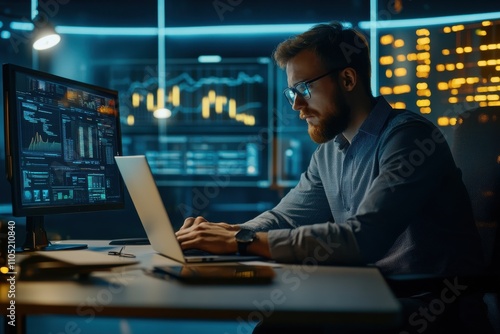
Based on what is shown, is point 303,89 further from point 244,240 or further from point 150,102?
point 150,102

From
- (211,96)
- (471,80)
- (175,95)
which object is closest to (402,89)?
(471,80)

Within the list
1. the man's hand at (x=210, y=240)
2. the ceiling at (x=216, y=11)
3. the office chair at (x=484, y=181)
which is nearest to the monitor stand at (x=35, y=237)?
the man's hand at (x=210, y=240)

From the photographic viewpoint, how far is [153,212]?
1431mm

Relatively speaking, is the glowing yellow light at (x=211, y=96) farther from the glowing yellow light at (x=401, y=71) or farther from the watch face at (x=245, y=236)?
the watch face at (x=245, y=236)

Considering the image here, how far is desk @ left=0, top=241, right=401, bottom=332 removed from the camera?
924 mm

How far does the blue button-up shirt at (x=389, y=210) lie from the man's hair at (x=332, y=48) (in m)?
0.18

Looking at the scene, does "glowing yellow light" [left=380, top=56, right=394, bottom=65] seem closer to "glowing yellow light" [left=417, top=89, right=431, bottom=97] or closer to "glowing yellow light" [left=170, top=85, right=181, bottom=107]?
"glowing yellow light" [left=417, top=89, right=431, bottom=97]

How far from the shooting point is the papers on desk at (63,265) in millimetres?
1253

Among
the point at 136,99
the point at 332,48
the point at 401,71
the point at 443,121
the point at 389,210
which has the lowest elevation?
the point at 389,210

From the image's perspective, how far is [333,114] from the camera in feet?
5.95

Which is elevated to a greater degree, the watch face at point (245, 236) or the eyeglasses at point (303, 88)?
the eyeglasses at point (303, 88)

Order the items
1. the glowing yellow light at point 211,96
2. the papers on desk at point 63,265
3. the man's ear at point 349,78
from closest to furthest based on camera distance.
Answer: the papers on desk at point 63,265 → the man's ear at point 349,78 → the glowing yellow light at point 211,96

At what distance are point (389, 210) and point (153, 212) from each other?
1.90 feet

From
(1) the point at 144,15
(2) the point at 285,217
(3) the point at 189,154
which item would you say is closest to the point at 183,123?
(3) the point at 189,154
